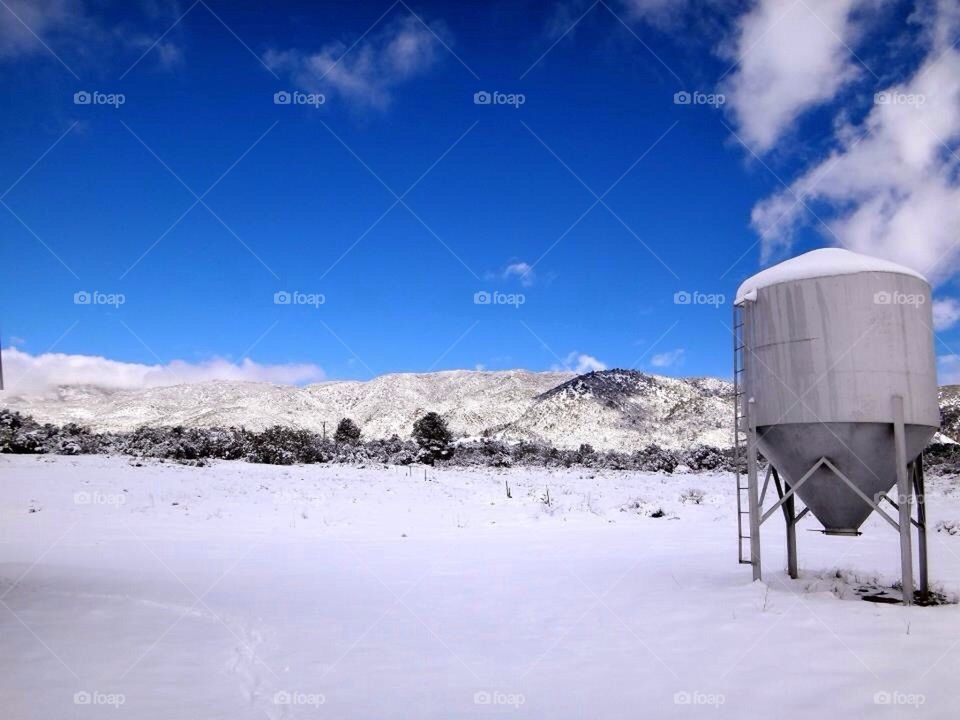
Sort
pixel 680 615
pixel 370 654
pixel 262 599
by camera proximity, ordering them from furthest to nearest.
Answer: pixel 262 599 → pixel 680 615 → pixel 370 654

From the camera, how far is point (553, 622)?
8.60 meters

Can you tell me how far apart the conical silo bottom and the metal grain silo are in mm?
14

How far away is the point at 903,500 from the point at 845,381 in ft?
5.38

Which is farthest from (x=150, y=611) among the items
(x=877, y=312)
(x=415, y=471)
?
(x=415, y=471)

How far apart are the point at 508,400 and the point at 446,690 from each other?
10455 cm

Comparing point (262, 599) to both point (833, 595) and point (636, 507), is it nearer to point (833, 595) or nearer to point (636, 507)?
point (833, 595)

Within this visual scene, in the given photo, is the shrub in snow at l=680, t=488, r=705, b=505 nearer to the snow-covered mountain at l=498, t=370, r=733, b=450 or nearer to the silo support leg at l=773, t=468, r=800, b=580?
the silo support leg at l=773, t=468, r=800, b=580

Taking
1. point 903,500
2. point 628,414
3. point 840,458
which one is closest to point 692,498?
point 840,458

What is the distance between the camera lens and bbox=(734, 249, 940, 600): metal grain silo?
9180 millimetres

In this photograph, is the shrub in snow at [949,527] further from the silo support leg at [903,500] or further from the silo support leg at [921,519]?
the silo support leg at [903,500]

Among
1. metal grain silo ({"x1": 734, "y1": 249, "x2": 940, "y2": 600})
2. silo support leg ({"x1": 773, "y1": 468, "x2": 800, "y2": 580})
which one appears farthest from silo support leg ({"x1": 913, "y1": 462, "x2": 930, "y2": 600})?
silo support leg ({"x1": 773, "y1": 468, "x2": 800, "y2": 580})

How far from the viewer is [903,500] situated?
877cm

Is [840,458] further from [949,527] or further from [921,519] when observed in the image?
[949,527]

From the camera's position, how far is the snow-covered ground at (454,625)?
5961 mm
